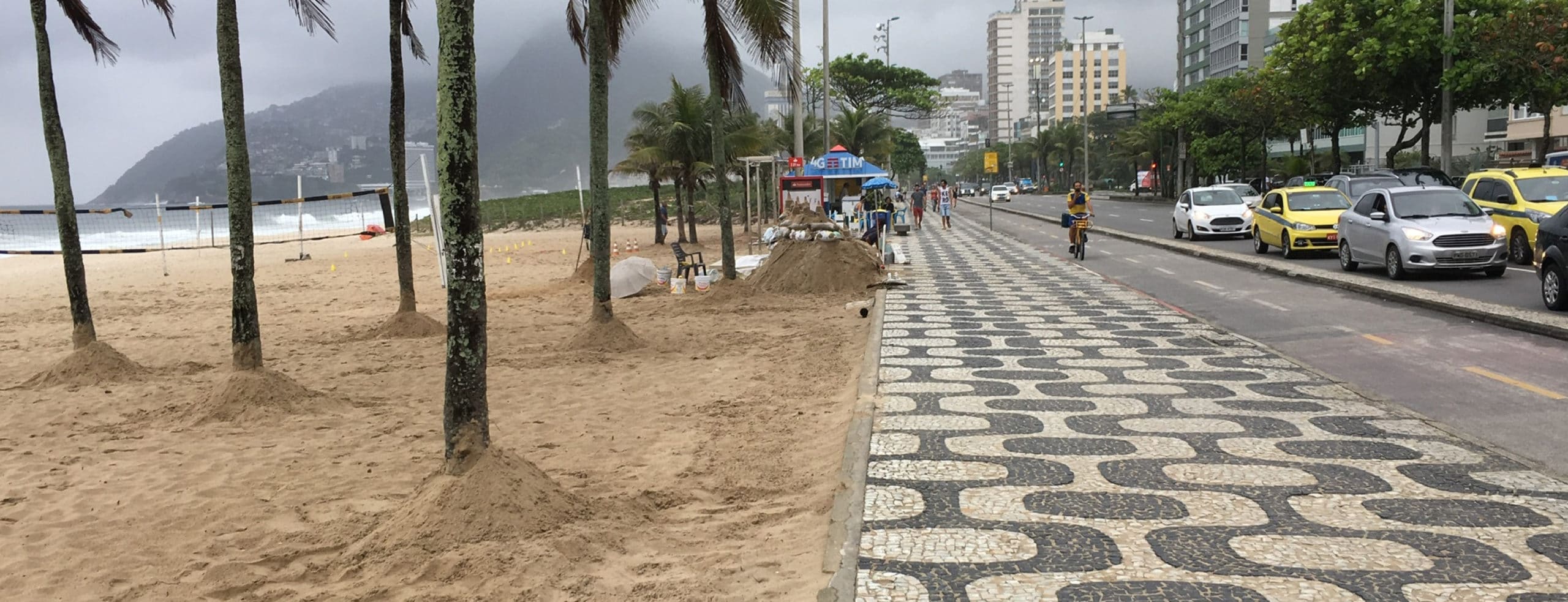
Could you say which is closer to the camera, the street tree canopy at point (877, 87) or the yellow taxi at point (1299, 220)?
the yellow taxi at point (1299, 220)

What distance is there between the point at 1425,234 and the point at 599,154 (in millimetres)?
11609

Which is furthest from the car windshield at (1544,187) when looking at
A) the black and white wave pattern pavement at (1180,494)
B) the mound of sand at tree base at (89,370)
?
the mound of sand at tree base at (89,370)

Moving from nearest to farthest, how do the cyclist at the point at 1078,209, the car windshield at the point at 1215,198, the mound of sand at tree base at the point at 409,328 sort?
the mound of sand at tree base at the point at 409,328
the cyclist at the point at 1078,209
the car windshield at the point at 1215,198

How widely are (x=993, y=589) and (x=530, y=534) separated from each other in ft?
7.20

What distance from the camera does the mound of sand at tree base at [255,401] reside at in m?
8.56

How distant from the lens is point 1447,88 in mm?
28922

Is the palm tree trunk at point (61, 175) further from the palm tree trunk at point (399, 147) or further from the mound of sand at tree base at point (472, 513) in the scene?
the mound of sand at tree base at point (472, 513)

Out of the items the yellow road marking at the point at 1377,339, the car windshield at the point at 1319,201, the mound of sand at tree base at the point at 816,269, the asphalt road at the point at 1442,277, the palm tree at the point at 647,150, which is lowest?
the yellow road marking at the point at 1377,339

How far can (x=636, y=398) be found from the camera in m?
9.16

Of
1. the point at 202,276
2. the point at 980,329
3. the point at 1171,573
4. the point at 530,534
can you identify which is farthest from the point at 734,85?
the point at 202,276

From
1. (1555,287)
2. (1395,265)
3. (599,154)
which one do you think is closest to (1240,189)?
(1395,265)

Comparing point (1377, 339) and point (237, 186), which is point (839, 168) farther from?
point (237, 186)

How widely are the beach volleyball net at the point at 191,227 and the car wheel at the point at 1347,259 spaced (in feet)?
56.0

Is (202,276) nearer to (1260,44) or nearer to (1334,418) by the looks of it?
(1334,418)
